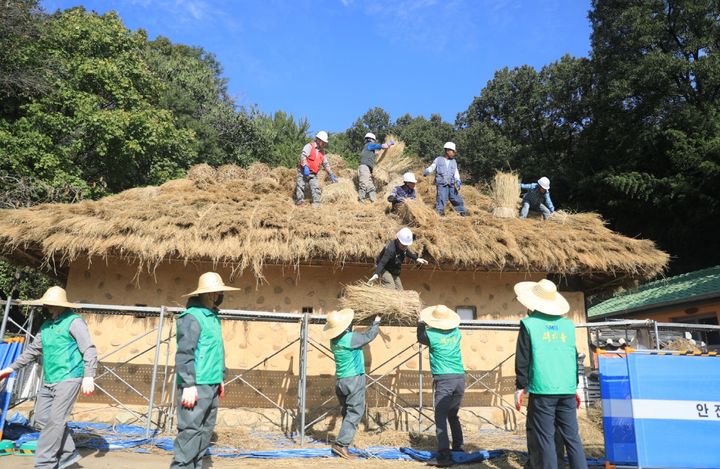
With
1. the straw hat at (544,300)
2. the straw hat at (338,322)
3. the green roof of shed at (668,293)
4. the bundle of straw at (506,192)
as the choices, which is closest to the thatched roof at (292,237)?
the bundle of straw at (506,192)

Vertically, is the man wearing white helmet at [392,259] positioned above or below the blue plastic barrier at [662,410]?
above

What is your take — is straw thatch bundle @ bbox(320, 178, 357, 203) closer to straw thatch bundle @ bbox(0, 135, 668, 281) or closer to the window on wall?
straw thatch bundle @ bbox(0, 135, 668, 281)

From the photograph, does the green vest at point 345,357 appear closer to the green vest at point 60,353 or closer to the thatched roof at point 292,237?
the thatched roof at point 292,237

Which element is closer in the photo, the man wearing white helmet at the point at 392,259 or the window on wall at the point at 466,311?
the man wearing white helmet at the point at 392,259

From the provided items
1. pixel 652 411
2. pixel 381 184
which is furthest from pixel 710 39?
pixel 652 411

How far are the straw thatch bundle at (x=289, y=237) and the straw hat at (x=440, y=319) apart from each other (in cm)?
161

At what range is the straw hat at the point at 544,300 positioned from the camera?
4.50 metres

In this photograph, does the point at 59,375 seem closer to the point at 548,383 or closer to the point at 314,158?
the point at 548,383

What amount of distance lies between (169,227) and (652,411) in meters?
6.23

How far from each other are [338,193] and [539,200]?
385 cm

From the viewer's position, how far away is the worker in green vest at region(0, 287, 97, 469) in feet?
15.0

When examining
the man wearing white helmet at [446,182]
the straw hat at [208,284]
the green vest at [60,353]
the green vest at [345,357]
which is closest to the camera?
the straw hat at [208,284]

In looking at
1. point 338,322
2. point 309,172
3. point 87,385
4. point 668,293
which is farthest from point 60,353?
point 668,293

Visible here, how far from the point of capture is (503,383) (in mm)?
8062
